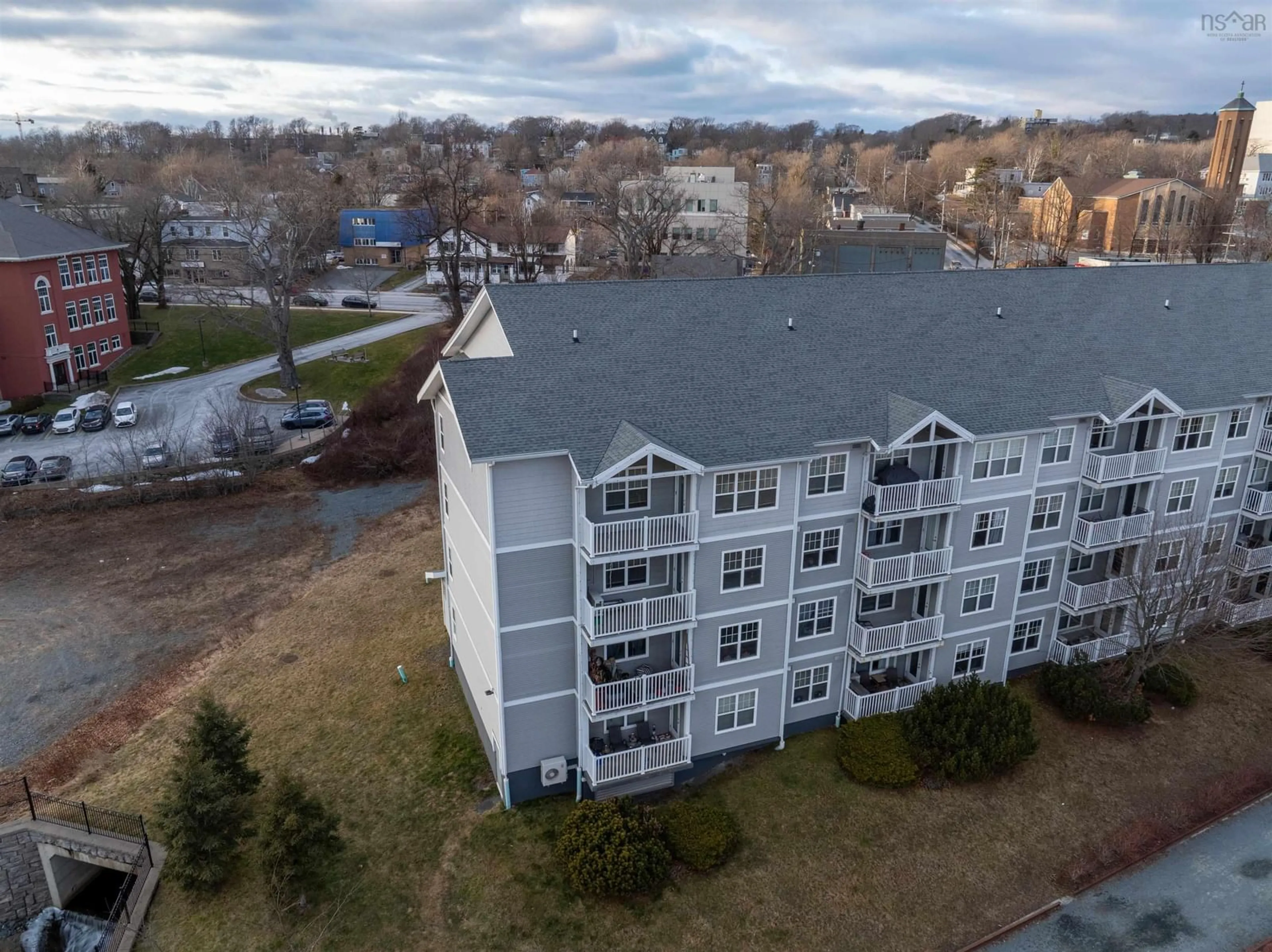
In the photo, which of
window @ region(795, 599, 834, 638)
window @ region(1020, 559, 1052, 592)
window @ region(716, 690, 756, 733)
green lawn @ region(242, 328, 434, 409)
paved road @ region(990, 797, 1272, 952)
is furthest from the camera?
green lawn @ region(242, 328, 434, 409)

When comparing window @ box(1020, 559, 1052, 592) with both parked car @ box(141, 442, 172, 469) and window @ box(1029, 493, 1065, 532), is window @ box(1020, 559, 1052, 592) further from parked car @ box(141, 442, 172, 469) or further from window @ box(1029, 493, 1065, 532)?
parked car @ box(141, 442, 172, 469)

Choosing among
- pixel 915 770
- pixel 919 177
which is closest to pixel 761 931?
pixel 915 770

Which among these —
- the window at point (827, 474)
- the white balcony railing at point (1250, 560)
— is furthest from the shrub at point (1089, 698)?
the window at point (827, 474)

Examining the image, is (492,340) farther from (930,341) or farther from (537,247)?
(537,247)

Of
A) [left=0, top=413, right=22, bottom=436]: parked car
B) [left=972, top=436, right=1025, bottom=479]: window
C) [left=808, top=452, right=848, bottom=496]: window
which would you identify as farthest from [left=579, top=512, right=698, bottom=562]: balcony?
[left=0, top=413, right=22, bottom=436]: parked car

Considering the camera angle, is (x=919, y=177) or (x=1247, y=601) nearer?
(x=1247, y=601)
